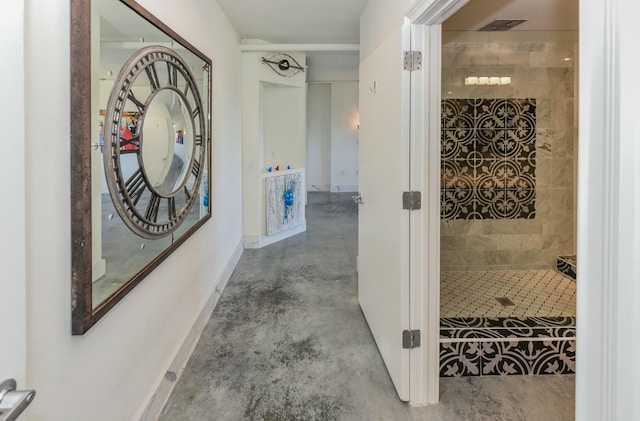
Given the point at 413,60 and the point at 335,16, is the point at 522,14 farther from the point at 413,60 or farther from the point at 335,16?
the point at 413,60

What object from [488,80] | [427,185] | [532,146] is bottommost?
[427,185]

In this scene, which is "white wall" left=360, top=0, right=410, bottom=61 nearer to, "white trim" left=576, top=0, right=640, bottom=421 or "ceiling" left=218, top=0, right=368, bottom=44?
"ceiling" left=218, top=0, right=368, bottom=44

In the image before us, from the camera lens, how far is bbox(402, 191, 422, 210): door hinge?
6.30 ft

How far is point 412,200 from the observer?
1927 millimetres

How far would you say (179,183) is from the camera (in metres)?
2.28

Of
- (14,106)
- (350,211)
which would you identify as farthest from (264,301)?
(350,211)

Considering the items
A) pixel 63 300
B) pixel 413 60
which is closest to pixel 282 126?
pixel 413 60

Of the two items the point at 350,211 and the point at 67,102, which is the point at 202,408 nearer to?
the point at 67,102

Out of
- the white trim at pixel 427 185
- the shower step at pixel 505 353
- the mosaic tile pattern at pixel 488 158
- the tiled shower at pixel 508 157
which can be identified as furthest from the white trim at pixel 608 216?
the mosaic tile pattern at pixel 488 158

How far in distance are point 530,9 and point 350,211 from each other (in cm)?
520

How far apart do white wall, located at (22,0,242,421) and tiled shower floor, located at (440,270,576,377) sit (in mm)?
1622

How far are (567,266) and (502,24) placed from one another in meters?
2.29

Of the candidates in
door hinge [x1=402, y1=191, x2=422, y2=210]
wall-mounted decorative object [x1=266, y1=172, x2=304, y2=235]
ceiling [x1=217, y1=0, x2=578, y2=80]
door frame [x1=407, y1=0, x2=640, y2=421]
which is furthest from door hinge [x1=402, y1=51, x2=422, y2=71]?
wall-mounted decorative object [x1=266, y1=172, x2=304, y2=235]

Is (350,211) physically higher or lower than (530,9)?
lower
